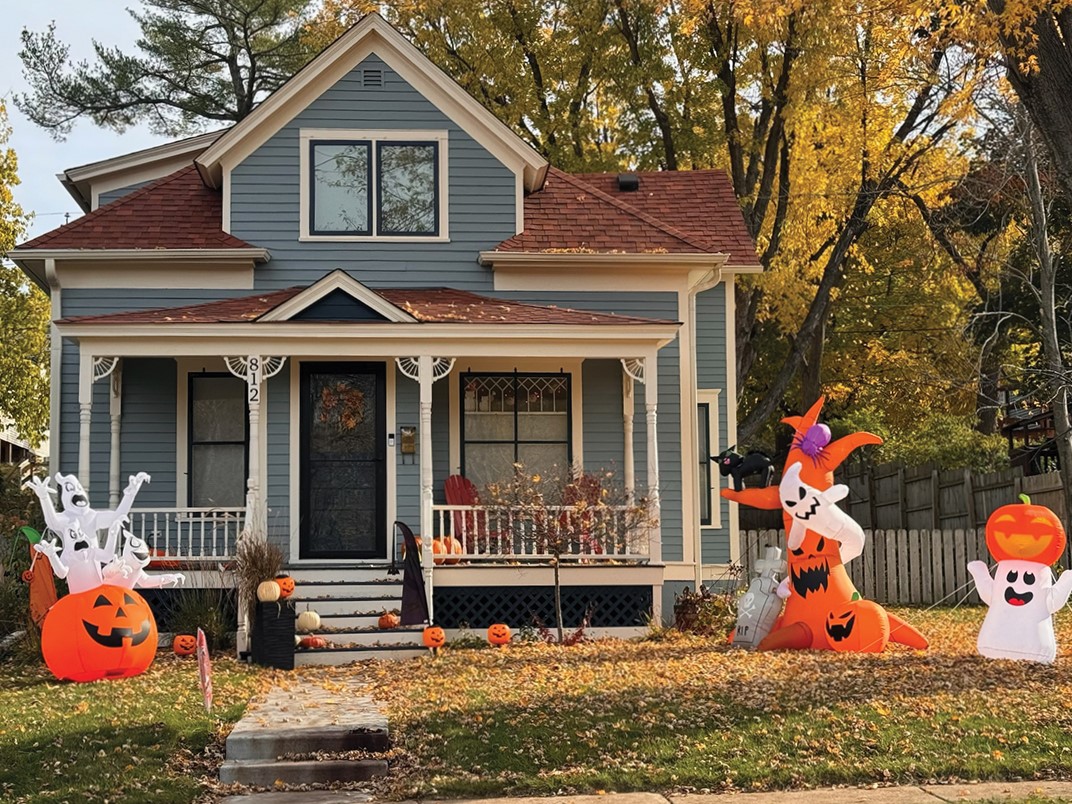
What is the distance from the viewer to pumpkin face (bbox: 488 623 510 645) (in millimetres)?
15391

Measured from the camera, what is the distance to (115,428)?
17.1m

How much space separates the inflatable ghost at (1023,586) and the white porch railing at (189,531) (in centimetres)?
832

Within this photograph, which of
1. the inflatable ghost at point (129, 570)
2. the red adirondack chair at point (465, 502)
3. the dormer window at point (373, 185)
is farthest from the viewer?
the dormer window at point (373, 185)

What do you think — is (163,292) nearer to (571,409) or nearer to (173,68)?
(571,409)

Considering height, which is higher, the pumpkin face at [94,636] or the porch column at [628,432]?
the porch column at [628,432]

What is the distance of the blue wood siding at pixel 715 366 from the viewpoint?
19.4 meters

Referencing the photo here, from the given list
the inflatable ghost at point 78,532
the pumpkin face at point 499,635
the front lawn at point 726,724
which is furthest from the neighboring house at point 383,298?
the front lawn at point 726,724

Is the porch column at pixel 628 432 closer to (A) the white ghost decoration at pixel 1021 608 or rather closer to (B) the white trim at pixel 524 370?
(B) the white trim at pixel 524 370

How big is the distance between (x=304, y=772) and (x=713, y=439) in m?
11.0

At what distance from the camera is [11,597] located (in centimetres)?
1595

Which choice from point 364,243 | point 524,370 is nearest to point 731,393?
point 524,370

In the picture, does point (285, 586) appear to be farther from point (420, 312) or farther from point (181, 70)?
point (181, 70)

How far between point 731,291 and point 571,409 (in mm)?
3322

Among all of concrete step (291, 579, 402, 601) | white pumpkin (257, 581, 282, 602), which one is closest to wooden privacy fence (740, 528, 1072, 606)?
concrete step (291, 579, 402, 601)
